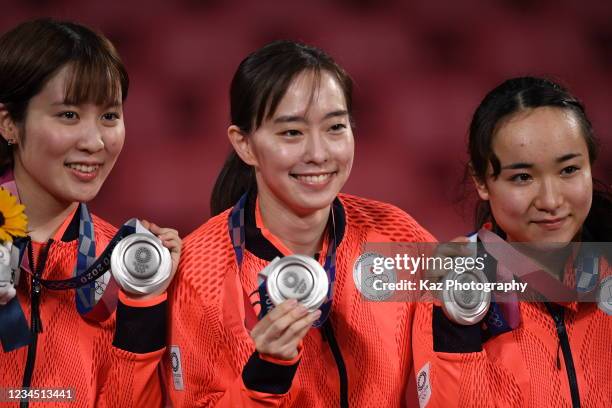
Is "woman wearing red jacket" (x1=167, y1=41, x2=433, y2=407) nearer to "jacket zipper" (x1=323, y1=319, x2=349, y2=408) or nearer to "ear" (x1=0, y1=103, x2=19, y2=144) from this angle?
"jacket zipper" (x1=323, y1=319, x2=349, y2=408)

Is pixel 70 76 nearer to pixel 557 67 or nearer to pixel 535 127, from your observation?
pixel 535 127

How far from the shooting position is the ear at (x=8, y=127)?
3.74 ft

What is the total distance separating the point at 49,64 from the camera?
1.10 m

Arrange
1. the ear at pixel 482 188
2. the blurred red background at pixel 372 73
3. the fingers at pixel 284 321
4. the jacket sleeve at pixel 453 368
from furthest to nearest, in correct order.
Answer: the blurred red background at pixel 372 73, the ear at pixel 482 188, the jacket sleeve at pixel 453 368, the fingers at pixel 284 321

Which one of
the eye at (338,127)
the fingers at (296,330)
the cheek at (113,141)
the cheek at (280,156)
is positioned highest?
the cheek at (113,141)

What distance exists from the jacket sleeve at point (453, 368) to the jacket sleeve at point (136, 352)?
289 millimetres

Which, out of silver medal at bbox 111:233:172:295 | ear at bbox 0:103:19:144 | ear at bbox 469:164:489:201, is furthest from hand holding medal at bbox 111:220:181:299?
ear at bbox 469:164:489:201

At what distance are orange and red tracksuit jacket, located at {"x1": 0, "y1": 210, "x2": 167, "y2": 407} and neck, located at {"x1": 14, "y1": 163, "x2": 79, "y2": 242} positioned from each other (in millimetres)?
18

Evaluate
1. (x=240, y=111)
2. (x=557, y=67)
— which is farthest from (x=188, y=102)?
(x=557, y=67)

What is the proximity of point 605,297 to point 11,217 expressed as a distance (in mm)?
653

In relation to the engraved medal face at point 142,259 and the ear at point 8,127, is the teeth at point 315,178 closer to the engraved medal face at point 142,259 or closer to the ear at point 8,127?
the engraved medal face at point 142,259

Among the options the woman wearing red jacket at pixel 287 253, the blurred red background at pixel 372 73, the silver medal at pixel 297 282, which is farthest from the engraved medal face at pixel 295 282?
the blurred red background at pixel 372 73

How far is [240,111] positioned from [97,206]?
0.44 m

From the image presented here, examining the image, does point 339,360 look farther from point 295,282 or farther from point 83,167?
point 83,167
